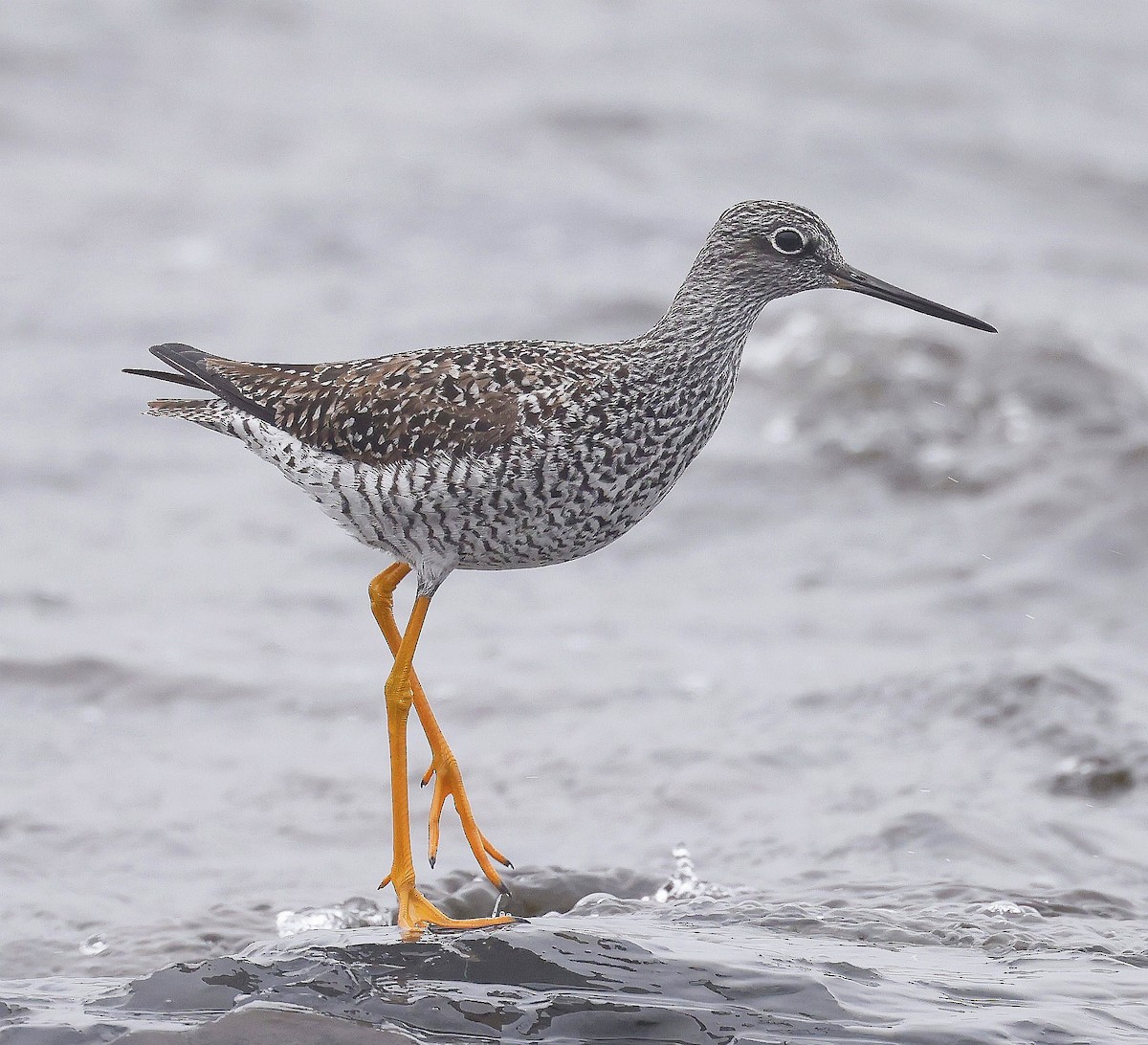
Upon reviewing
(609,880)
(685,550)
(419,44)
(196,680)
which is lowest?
(609,880)

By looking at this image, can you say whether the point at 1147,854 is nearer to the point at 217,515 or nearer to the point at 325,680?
the point at 325,680

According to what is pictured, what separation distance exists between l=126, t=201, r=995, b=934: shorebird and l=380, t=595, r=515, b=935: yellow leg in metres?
0.01

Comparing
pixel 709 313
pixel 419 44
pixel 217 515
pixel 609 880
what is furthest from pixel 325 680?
pixel 419 44

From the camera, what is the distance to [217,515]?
13.3 metres

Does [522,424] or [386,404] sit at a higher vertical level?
[386,404]

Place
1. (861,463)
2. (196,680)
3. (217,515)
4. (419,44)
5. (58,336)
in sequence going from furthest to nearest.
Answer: (419,44) → (58,336) → (861,463) → (217,515) → (196,680)

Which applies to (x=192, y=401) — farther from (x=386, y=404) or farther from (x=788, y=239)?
(x=788, y=239)

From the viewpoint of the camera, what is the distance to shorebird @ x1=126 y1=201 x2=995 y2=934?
277 inches

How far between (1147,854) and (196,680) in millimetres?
6065

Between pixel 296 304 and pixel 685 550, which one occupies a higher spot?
pixel 296 304

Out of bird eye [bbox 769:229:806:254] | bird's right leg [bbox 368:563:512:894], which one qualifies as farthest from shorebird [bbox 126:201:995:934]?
bird's right leg [bbox 368:563:512:894]

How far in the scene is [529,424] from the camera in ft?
23.1

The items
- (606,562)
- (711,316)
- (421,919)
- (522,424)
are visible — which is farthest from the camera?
(606,562)

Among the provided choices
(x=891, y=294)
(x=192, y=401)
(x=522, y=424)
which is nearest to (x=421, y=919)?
(x=522, y=424)
